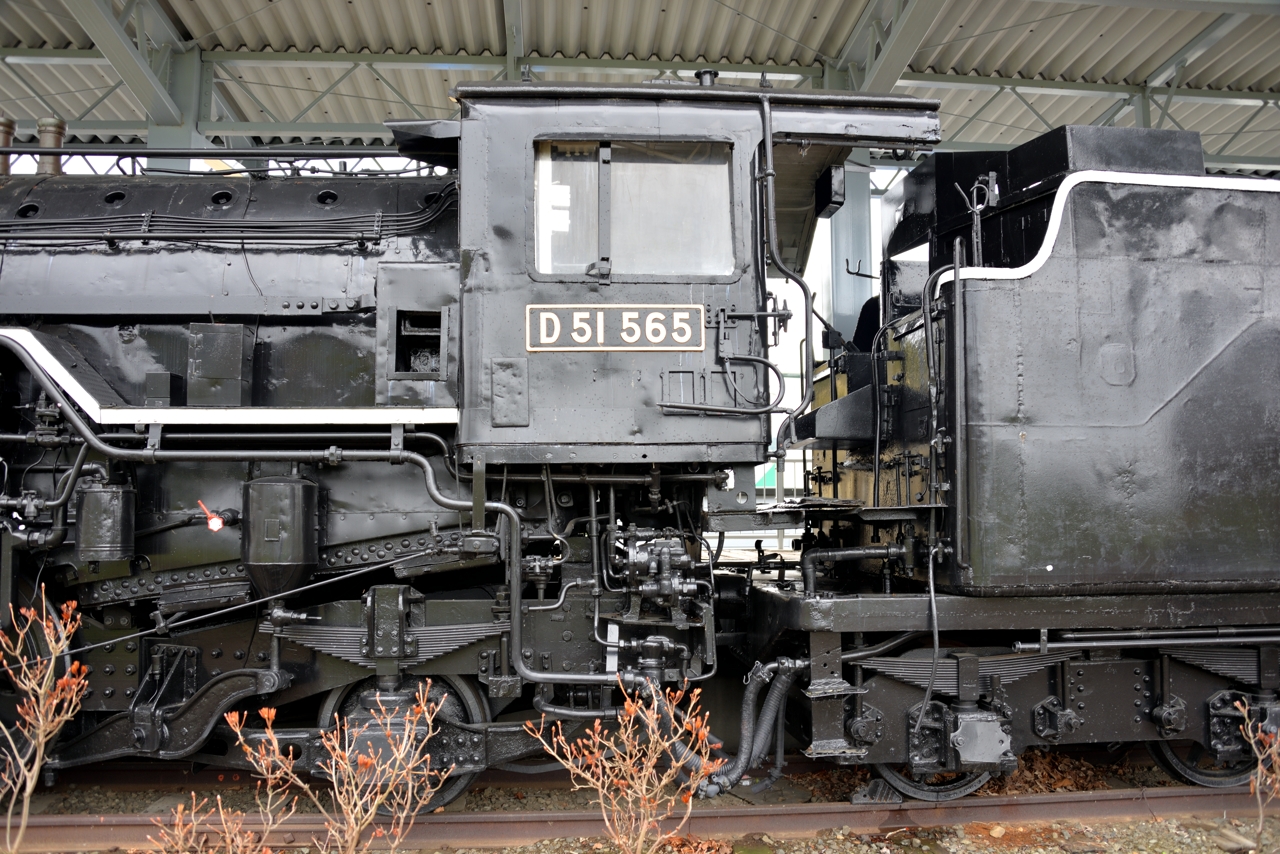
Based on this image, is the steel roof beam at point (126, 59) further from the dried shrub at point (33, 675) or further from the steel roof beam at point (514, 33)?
the dried shrub at point (33, 675)

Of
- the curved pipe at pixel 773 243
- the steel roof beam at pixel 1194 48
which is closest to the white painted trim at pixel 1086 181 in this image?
the curved pipe at pixel 773 243

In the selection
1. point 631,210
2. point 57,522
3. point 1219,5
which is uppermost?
point 1219,5

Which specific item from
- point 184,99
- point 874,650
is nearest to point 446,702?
point 874,650

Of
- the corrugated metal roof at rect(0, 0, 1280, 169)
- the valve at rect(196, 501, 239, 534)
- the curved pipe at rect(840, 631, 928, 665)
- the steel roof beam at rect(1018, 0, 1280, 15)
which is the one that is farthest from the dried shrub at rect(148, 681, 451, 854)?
the steel roof beam at rect(1018, 0, 1280, 15)

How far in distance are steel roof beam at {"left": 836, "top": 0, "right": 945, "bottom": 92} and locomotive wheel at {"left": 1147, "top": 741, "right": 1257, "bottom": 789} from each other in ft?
23.2

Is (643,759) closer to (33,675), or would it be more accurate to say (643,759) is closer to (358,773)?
(358,773)

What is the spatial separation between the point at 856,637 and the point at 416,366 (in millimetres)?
2692

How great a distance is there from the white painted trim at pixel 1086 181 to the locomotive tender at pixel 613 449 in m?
0.02

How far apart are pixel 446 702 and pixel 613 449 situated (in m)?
1.60

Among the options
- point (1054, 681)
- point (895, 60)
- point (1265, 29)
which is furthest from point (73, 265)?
point (1265, 29)

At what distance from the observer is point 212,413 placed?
370 centimetres

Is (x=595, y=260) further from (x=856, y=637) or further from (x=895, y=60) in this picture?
(x=895, y=60)

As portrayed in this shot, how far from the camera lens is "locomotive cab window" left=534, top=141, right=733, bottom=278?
3836 mm

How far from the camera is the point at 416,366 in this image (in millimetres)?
4012
